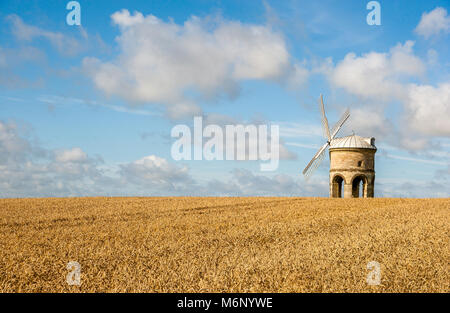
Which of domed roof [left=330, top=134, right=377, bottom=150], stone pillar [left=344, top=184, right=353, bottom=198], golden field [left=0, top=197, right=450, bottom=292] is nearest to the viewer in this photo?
golden field [left=0, top=197, right=450, bottom=292]

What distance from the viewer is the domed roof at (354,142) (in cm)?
3431

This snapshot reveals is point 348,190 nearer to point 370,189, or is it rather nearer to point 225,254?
point 370,189

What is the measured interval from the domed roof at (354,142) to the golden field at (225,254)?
16.2m

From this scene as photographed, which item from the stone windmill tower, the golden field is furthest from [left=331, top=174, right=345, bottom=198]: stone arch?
the golden field

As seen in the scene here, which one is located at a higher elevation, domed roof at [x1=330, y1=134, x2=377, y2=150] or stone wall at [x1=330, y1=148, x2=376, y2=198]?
domed roof at [x1=330, y1=134, x2=377, y2=150]

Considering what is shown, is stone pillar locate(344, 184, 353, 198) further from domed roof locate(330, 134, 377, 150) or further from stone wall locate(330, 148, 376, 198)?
domed roof locate(330, 134, 377, 150)

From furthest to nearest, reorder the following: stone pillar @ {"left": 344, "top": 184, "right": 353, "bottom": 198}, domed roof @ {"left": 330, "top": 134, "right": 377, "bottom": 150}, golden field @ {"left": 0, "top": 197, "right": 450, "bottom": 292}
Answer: domed roof @ {"left": 330, "top": 134, "right": 377, "bottom": 150} → stone pillar @ {"left": 344, "top": 184, "right": 353, "bottom": 198} → golden field @ {"left": 0, "top": 197, "right": 450, "bottom": 292}

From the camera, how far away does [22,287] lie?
7.83 m

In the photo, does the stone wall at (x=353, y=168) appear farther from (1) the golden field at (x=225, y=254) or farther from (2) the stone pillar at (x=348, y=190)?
(1) the golden field at (x=225, y=254)

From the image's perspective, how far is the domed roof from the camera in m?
34.3

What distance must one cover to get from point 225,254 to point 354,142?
26947 mm

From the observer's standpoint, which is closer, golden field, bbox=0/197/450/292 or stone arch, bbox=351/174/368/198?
golden field, bbox=0/197/450/292

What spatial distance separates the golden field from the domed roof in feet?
53.2
